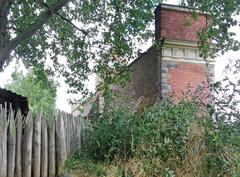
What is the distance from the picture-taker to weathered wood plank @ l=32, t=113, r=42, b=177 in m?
6.25

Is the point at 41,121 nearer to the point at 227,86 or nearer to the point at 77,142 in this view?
the point at 77,142

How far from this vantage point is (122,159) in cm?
615

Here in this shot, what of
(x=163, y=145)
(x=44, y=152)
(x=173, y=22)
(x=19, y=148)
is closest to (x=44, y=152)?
(x=44, y=152)

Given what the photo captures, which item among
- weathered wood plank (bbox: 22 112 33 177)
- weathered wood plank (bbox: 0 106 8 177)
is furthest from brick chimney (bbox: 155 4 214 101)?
weathered wood plank (bbox: 0 106 8 177)

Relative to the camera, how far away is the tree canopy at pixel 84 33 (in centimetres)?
1084

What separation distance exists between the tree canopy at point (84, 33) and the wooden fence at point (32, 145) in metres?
4.38

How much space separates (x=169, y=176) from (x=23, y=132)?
2534 millimetres

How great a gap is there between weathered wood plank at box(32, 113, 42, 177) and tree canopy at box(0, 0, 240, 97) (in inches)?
176

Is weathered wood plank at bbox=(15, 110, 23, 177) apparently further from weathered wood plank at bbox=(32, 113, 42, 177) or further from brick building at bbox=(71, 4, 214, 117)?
brick building at bbox=(71, 4, 214, 117)

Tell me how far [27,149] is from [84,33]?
810cm

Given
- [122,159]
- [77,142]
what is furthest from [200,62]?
[122,159]

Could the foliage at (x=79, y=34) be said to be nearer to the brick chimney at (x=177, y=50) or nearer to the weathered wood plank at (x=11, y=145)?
the brick chimney at (x=177, y=50)

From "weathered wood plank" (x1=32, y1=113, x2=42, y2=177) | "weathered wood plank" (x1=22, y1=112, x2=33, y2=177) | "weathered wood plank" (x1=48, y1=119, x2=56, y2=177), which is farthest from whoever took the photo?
"weathered wood plank" (x1=48, y1=119, x2=56, y2=177)

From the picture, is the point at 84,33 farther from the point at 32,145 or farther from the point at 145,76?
the point at 32,145
